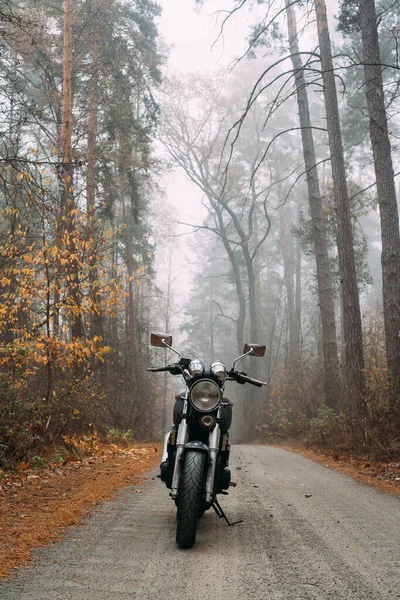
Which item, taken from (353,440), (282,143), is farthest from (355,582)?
(282,143)

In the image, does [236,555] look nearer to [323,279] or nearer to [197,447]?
[197,447]

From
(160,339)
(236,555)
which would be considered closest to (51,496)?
(160,339)

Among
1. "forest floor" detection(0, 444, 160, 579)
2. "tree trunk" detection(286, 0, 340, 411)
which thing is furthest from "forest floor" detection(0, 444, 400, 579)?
"tree trunk" detection(286, 0, 340, 411)

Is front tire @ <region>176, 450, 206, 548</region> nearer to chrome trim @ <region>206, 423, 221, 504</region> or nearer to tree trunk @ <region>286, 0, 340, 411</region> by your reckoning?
chrome trim @ <region>206, 423, 221, 504</region>

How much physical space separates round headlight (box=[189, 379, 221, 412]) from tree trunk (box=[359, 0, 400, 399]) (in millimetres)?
6012

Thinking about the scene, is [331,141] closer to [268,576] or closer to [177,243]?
[268,576]

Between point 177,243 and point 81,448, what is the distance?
36.4 meters

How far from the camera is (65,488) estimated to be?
677cm

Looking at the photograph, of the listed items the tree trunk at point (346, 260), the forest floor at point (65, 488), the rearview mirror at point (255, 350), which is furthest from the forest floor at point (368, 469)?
the rearview mirror at point (255, 350)

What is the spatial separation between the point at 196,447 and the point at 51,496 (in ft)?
8.02

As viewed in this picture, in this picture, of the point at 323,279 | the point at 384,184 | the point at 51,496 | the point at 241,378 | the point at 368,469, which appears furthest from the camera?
the point at 323,279

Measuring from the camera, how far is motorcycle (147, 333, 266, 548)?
4371 mm

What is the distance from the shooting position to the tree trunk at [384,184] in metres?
10.1

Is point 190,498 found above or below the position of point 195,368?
below
